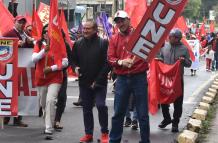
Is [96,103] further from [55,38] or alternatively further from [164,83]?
[164,83]

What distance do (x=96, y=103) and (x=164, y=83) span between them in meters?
1.85

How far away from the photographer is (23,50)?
32.6 feet

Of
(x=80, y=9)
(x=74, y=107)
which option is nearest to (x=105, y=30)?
(x=74, y=107)

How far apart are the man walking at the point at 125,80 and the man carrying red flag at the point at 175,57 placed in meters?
2.21

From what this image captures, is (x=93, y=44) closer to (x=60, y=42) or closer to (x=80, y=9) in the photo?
(x=60, y=42)

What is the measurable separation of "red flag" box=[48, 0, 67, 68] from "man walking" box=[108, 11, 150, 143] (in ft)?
5.00

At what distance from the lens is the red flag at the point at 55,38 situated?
30.6 ft

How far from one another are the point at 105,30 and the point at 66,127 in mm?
11388

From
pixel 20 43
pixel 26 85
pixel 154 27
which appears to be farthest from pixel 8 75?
pixel 154 27

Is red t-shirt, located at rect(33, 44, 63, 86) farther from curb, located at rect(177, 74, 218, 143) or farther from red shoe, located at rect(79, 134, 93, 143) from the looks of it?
curb, located at rect(177, 74, 218, 143)

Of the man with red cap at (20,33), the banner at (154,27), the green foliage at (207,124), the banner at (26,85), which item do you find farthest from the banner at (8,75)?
the green foliage at (207,124)

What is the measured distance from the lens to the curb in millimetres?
9094

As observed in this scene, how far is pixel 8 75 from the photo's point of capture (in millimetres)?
9383

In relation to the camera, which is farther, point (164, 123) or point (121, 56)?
point (164, 123)
